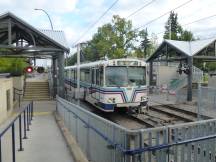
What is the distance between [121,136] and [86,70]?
1581 centimetres

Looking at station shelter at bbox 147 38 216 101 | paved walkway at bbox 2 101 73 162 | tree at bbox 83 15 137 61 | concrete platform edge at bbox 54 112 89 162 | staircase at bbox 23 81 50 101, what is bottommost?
paved walkway at bbox 2 101 73 162

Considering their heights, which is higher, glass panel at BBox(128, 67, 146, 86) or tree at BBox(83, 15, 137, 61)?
tree at BBox(83, 15, 137, 61)

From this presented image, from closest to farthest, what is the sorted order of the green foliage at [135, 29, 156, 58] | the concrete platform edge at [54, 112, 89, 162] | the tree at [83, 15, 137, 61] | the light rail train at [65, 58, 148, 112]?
1. the concrete platform edge at [54, 112, 89, 162]
2. the light rail train at [65, 58, 148, 112]
3. the tree at [83, 15, 137, 61]
4. the green foliage at [135, 29, 156, 58]

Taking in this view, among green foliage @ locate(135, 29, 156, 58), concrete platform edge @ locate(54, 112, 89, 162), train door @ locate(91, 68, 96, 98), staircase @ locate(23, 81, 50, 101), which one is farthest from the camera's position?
green foliage @ locate(135, 29, 156, 58)

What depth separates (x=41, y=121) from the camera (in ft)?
47.6

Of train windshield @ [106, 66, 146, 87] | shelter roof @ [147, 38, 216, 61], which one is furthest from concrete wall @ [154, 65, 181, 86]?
train windshield @ [106, 66, 146, 87]

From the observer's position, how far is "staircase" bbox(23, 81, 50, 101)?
23587 mm

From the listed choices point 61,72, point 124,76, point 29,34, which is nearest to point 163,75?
point 61,72

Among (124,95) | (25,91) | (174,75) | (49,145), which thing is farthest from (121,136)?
(174,75)

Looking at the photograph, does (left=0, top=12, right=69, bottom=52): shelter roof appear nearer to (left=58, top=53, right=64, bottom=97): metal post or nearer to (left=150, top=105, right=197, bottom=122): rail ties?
(left=58, top=53, right=64, bottom=97): metal post

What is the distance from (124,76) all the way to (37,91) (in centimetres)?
1112

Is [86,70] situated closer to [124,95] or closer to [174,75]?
[124,95]

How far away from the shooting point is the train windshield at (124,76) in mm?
16141

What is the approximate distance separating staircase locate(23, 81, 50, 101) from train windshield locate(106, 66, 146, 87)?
337 inches
